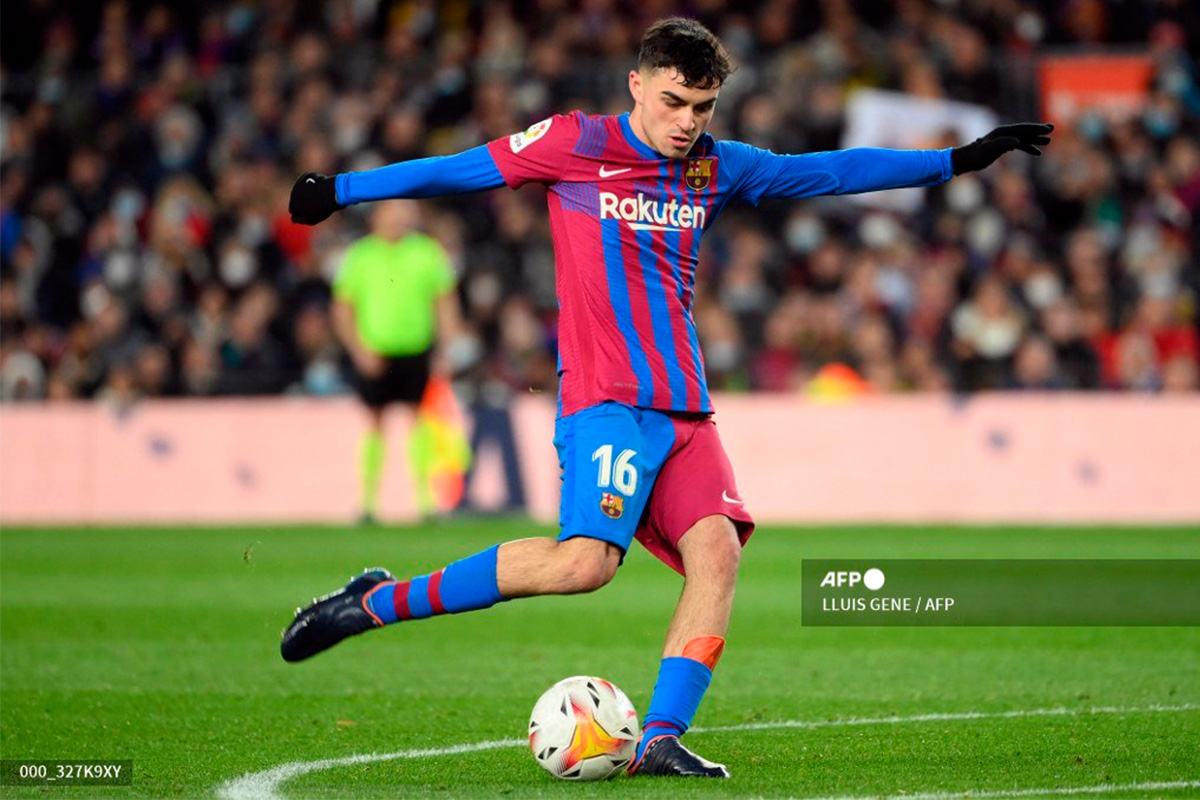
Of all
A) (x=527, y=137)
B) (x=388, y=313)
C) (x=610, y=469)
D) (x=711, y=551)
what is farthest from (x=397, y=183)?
(x=388, y=313)

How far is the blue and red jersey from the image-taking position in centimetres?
533

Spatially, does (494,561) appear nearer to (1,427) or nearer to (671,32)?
(671,32)

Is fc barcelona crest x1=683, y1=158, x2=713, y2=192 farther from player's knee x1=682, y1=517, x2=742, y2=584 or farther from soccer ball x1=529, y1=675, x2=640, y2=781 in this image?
soccer ball x1=529, y1=675, x2=640, y2=781

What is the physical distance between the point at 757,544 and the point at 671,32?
7.78 meters

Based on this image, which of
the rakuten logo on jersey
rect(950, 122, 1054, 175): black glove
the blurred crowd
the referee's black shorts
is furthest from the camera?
the blurred crowd

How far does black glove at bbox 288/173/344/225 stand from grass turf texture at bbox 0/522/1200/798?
1.55 meters

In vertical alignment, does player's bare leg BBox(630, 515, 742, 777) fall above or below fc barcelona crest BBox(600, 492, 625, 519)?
below

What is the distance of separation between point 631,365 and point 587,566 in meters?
0.60

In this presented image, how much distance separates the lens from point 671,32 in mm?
5254

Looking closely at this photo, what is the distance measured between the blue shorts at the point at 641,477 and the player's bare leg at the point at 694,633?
77mm

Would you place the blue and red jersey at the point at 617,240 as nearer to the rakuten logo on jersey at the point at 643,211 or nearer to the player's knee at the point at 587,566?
the rakuten logo on jersey at the point at 643,211

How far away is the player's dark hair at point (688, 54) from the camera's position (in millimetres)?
5195

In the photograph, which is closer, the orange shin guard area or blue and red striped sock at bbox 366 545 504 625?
blue and red striped sock at bbox 366 545 504 625

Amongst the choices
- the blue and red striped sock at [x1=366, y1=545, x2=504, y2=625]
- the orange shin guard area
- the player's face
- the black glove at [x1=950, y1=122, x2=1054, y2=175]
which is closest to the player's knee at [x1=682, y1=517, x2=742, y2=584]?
Answer: the orange shin guard area
